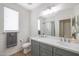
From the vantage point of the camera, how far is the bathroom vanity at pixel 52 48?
1.21 metres

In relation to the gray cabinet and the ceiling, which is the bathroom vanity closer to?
the gray cabinet

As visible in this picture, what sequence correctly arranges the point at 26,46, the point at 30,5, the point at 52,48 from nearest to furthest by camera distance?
the point at 52,48
the point at 30,5
the point at 26,46

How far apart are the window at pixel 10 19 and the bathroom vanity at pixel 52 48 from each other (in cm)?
54

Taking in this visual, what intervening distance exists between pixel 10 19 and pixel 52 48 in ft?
3.51

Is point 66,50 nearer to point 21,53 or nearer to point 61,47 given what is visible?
point 61,47

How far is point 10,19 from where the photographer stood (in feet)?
5.20

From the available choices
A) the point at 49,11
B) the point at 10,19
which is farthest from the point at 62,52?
the point at 10,19

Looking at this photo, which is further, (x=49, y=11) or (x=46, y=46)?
(x=49, y=11)

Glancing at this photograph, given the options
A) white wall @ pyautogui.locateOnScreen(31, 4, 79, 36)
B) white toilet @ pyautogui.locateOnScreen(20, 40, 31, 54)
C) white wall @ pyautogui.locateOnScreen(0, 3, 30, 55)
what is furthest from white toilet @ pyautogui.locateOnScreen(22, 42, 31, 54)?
white wall @ pyautogui.locateOnScreen(31, 4, 79, 36)

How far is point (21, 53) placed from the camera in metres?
1.60

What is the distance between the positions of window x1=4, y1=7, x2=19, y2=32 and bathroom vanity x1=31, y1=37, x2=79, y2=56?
0.54 metres

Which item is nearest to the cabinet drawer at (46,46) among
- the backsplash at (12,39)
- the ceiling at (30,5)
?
the backsplash at (12,39)

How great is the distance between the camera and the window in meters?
1.58

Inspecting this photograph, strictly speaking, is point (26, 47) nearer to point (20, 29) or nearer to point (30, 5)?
point (20, 29)
